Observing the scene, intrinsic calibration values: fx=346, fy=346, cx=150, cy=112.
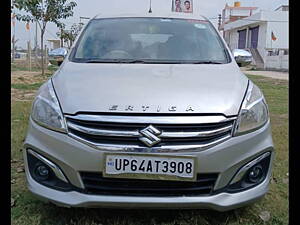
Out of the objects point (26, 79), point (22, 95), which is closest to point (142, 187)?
point (22, 95)

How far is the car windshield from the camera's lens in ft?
9.46

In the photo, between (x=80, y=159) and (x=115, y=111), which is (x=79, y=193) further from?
(x=115, y=111)

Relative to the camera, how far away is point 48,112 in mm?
2066

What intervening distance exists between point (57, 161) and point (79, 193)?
0.22 meters

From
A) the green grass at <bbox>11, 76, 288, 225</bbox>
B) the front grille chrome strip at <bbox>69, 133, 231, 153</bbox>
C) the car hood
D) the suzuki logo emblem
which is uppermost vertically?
the car hood

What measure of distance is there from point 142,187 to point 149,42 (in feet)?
5.15

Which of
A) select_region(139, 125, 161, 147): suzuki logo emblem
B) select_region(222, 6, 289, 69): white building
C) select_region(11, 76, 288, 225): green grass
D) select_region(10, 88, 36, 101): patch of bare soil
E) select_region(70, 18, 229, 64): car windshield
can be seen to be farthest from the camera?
select_region(222, 6, 289, 69): white building

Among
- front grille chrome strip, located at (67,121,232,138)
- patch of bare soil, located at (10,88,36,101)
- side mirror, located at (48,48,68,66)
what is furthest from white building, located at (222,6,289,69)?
front grille chrome strip, located at (67,121,232,138)

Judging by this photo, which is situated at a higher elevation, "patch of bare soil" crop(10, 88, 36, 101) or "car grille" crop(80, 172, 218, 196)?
"patch of bare soil" crop(10, 88, 36, 101)

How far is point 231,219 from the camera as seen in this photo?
2285 millimetres

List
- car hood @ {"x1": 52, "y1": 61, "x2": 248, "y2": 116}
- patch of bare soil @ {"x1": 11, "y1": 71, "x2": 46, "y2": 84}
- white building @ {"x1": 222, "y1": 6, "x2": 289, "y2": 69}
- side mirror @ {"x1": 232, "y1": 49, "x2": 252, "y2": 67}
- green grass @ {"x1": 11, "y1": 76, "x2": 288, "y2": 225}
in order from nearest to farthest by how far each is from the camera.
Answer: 1. car hood @ {"x1": 52, "y1": 61, "x2": 248, "y2": 116}
2. green grass @ {"x1": 11, "y1": 76, "x2": 288, "y2": 225}
3. side mirror @ {"x1": 232, "y1": 49, "x2": 252, "y2": 67}
4. patch of bare soil @ {"x1": 11, "y1": 71, "x2": 46, "y2": 84}
5. white building @ {"x1": 222, "y1": 6, "x2": 289, "y2": 69}

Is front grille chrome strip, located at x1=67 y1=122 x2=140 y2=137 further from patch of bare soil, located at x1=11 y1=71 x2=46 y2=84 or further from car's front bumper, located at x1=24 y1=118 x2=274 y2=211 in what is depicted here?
patch of bare soil, located at x1=11 y1=71 x2=46 y2=84

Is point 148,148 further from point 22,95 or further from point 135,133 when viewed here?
point 22,95
